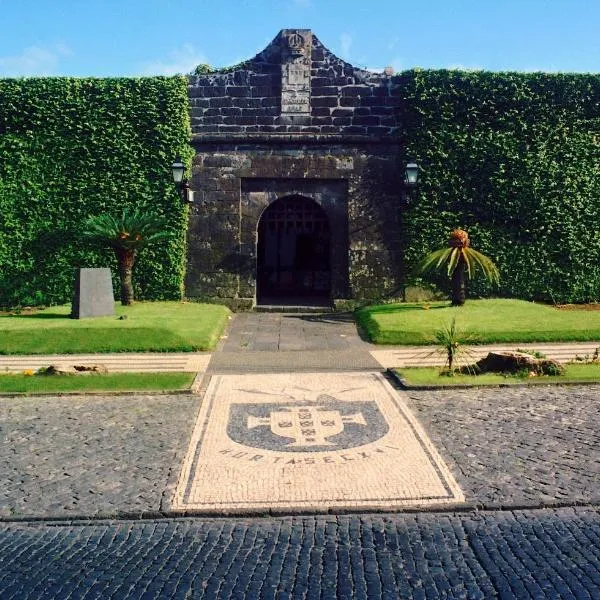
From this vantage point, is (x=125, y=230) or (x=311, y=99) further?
(x=311, y=99)

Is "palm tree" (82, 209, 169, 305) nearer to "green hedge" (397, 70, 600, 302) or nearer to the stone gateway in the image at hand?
the stone gateway

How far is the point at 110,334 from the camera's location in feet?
39.2

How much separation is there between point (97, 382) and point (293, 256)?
13027 millimetres

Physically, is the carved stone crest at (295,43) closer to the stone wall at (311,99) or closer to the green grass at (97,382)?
the stone wall at (311,99)

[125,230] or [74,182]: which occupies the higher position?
[74,182]

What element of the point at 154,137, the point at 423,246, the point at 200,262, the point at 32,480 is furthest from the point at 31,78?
the point at 32,480

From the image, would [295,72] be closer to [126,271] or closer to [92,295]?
[126,271]

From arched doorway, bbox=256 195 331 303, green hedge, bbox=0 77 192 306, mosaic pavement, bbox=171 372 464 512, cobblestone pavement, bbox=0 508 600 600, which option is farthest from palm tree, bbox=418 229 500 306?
cobblestone pavement, bbox=0 508 600 600

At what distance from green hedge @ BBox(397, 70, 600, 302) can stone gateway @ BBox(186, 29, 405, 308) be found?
750 millimetres

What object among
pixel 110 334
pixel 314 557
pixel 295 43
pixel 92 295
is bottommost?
pixel 314 557

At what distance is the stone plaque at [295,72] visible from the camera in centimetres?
1641

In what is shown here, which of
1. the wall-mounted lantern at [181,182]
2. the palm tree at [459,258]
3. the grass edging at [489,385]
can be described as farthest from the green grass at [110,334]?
the palm tree at [459,258]

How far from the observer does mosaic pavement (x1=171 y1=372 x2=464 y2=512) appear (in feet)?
17.2

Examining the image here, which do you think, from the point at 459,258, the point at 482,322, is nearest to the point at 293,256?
the point at 459,258
